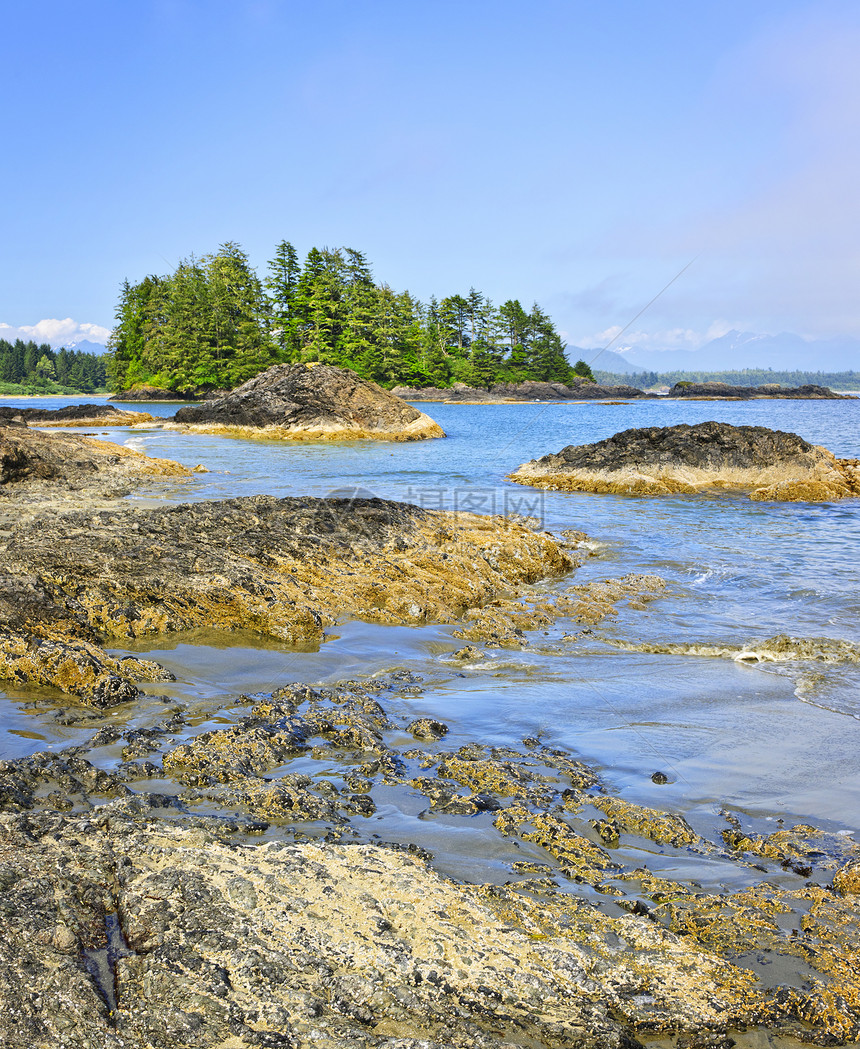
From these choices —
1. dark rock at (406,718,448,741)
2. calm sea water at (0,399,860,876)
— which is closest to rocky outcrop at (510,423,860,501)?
calm sea water at (0,399,860,876)

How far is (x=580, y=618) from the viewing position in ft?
24.6

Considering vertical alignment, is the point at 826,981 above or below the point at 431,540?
below

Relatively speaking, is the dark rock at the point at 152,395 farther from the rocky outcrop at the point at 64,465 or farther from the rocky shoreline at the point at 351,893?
the rocky shoreline at the point at 351,893

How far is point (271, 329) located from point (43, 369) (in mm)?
70879

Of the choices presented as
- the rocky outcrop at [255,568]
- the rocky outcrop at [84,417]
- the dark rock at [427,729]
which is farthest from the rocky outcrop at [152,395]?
the dark rock at [427,729]

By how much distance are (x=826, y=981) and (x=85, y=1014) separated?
2.45 m

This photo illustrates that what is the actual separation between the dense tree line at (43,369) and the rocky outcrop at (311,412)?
301 feet

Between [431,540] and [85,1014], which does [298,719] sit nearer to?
[85,1014]

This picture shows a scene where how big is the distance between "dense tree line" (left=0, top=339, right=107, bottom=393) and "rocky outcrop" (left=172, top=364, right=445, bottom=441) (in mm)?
91618

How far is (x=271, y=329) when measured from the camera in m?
77.2

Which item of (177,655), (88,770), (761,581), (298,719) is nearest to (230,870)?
(88,770)

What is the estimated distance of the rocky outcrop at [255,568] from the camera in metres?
5.95

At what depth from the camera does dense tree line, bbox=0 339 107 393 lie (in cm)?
12206

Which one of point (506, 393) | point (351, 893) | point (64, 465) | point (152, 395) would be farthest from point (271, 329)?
point (351, 893)
